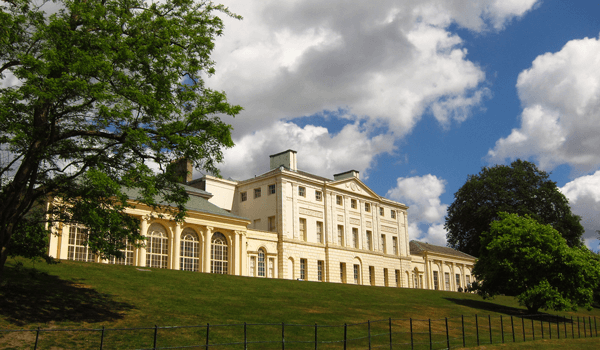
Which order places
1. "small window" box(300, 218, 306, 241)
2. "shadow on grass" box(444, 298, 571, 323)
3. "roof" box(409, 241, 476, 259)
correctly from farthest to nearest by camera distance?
"roof" box(409, 241, 476, 259)
"small window" box(300, 218, 306, 241)
"shadow on grass" box(444, 298, 571, 323)

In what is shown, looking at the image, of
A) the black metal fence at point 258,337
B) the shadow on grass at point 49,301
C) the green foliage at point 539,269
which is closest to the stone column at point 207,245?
the shadow on grass at point 49,301

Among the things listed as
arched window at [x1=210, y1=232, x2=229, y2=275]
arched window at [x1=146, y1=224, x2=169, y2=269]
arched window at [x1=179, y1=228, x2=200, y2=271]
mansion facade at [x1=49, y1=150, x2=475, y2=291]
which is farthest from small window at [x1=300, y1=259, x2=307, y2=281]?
arched window at [x1=146, y1=224, x2=169, y2=269]

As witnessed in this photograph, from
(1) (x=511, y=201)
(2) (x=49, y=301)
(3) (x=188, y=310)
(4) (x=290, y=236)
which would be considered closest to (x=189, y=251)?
(4) (x=290, y=236)

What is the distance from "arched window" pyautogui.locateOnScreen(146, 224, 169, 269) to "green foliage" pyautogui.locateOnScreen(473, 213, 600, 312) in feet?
84.8

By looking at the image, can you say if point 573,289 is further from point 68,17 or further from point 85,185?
point 68,17

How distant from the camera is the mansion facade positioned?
4069cm

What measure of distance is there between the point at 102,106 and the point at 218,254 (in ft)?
98.1

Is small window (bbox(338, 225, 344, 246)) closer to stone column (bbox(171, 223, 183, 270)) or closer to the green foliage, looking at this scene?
the green foliage

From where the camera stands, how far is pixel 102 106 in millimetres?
15992

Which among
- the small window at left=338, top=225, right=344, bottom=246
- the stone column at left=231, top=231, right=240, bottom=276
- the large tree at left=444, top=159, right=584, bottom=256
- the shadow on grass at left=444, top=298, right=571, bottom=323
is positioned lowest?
the shadow on grass at left=444, top=298, right=571, bottom=323

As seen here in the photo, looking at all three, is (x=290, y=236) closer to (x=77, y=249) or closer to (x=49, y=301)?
(x=77, y=249)

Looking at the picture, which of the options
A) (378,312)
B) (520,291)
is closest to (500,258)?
(520,291)

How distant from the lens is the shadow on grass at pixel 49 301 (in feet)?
59.8

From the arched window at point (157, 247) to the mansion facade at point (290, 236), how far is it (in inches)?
3.2
